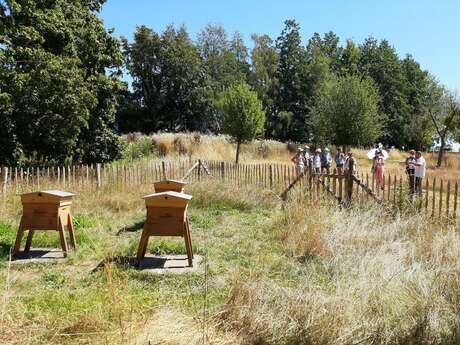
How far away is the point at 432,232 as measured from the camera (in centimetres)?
805

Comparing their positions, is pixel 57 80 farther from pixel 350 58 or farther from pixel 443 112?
pixel 350 58

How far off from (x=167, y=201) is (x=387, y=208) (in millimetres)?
5311

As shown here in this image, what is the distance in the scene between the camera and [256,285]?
484 cm

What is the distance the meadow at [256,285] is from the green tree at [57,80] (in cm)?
749

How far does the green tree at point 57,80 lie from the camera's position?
17.8 meters

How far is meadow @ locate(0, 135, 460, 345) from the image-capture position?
422 centimetres

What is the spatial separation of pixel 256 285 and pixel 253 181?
12.1m

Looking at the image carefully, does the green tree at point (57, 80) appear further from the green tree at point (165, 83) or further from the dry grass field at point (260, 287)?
the green tree at point (165, 83)

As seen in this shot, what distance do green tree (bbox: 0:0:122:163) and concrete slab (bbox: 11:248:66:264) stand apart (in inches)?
386

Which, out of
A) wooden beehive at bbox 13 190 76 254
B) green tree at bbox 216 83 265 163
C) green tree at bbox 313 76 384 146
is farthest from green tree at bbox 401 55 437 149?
wooden beehive at bbox 13 190 76 254

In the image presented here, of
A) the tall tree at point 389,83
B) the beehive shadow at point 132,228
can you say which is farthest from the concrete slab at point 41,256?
the tall tree at point 389,83

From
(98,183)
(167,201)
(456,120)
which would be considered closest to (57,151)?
(98,183)

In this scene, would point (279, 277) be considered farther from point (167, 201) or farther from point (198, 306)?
point (167, 201)

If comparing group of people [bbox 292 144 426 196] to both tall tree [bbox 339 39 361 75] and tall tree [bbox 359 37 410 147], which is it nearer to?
tall tree [bbox 359 37 410 147]
